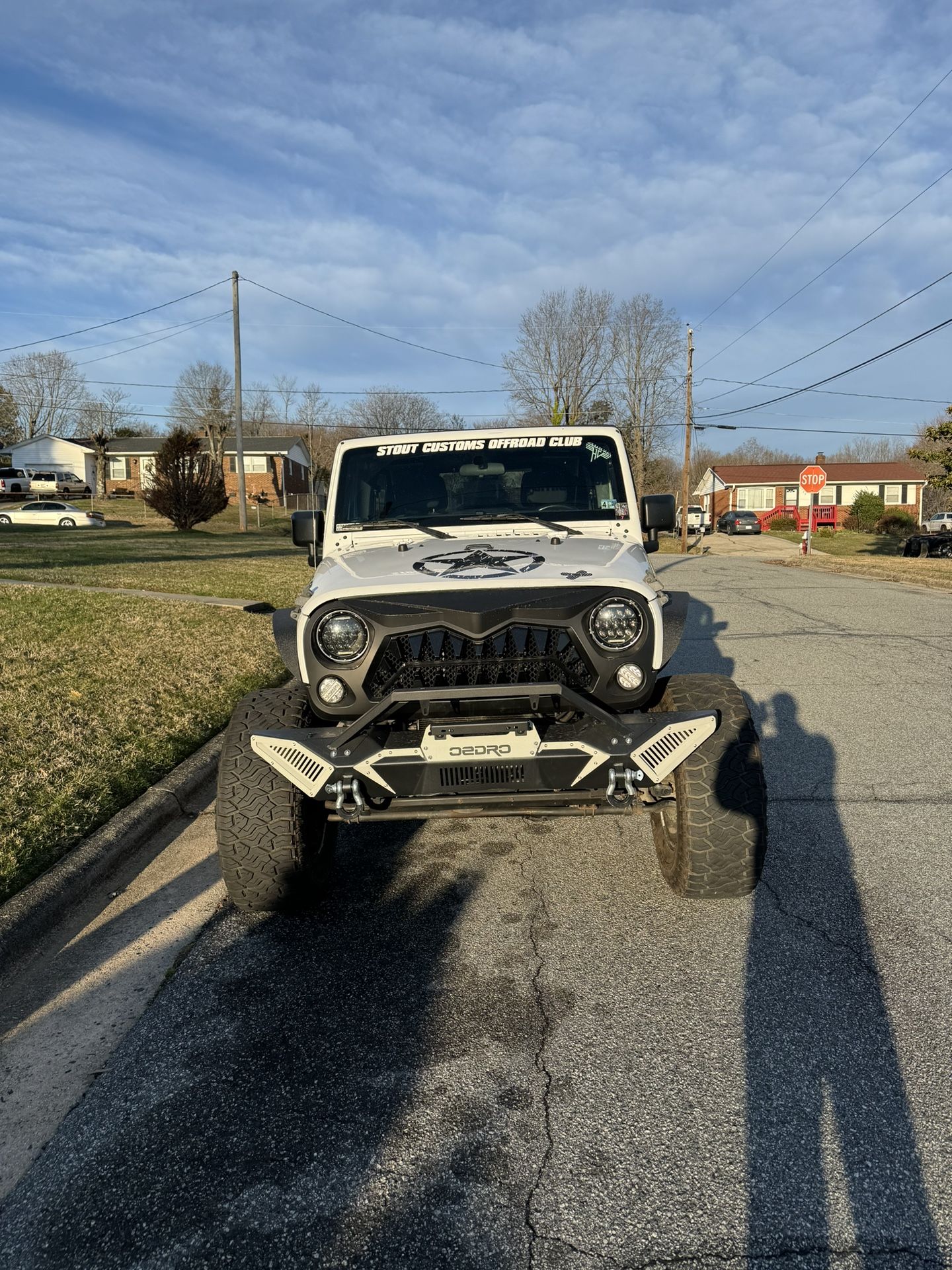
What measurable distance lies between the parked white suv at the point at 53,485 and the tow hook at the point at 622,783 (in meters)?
57.7

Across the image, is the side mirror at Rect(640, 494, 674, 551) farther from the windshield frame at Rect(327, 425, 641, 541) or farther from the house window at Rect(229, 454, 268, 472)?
the house window at Rect(229, 454, 268, 472)

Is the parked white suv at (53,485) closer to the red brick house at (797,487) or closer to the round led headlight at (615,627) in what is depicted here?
the red brick house at (797,487)

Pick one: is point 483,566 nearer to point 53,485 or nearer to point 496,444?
point 496,444

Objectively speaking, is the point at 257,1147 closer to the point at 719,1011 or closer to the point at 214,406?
the point at 719,1011

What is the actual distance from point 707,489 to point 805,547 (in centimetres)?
5215

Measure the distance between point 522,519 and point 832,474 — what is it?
72.8 meters

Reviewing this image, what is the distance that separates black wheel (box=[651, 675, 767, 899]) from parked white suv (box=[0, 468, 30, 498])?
56.5 m

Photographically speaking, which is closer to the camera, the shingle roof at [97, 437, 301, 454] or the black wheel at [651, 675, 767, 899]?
the black wheel at [651, 675, 767, 899]

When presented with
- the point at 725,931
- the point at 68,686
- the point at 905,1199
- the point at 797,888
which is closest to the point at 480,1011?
the point at 725,931

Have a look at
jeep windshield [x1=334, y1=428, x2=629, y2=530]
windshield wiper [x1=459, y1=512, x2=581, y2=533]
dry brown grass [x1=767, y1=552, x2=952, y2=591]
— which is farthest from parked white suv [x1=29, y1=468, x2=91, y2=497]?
windshield wiper [x1=459, y1=512, x2=581, y2=533]

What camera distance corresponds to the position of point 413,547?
4137 millimetres

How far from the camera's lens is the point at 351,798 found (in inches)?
120

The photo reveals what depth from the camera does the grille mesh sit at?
2.93m

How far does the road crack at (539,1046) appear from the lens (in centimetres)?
200
